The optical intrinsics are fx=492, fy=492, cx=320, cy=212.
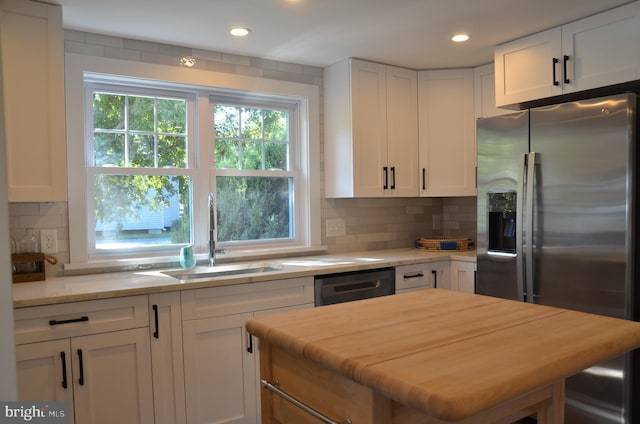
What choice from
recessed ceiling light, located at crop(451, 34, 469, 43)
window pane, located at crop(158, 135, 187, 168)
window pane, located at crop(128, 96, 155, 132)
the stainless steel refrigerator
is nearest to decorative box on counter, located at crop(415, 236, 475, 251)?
the stainless steel refrigerator

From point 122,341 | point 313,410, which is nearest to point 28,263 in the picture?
point 122,341

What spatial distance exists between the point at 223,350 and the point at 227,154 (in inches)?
53.4

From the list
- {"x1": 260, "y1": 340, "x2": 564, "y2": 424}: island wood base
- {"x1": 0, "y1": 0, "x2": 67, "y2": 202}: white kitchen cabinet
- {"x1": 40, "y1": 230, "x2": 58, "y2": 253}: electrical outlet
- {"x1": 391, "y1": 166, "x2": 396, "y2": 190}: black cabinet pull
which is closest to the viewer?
{"x1": 260, "y1": 340, "x2": 564, "y2": 424}: island wood base

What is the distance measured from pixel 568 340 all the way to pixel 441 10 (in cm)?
192

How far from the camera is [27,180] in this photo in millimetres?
2377

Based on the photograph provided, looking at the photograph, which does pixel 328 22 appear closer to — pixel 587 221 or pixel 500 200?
pixel 500 200

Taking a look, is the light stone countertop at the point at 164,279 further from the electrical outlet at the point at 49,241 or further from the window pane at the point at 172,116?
the window pane at the point at 172,116

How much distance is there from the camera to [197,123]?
3197 millimetres

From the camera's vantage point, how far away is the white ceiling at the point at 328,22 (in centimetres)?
247

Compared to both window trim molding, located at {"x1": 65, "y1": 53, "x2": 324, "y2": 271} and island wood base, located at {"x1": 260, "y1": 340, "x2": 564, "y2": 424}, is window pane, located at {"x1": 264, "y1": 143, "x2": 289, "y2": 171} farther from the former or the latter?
island wood base, located at {"x1": 260, "y1": 340, "x2": 564, "y2": 424}

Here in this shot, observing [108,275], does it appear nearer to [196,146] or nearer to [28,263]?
[28,263]

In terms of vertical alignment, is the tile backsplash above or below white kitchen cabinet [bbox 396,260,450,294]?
above

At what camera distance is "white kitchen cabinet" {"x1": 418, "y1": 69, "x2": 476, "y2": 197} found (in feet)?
12.0

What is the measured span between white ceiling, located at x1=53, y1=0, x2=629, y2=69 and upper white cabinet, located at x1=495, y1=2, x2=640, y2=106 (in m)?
0.08
